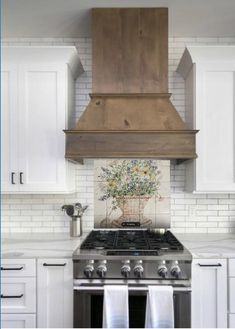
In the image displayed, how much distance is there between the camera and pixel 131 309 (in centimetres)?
220

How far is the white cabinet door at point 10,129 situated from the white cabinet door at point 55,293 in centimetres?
72

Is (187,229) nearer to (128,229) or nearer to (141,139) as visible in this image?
(128,229)

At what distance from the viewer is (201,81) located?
265 centimetres

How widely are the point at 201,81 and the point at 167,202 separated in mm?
1095

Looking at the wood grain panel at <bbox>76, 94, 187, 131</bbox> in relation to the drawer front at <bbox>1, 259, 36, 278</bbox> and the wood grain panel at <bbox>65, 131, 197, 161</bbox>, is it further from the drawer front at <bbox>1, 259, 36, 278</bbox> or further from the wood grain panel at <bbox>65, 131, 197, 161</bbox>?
the drawer front at <bbox>1, 259, 36, 278</bbox>

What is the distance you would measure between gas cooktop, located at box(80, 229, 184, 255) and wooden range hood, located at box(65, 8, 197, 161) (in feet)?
2.11

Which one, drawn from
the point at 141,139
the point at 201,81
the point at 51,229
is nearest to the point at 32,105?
the point at 141,139

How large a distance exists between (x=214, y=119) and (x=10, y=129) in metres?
1.62

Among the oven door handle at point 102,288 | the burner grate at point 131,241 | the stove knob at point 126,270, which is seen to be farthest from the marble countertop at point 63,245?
the stove knob at point 126,270

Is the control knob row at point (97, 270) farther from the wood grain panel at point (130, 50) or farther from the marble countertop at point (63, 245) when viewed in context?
the wood grain panel at point (130, 50)

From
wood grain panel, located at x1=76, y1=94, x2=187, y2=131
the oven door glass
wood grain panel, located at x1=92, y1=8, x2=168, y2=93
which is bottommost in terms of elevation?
the oven door glass

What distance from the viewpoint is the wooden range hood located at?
239 cm

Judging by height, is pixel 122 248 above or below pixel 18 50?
below

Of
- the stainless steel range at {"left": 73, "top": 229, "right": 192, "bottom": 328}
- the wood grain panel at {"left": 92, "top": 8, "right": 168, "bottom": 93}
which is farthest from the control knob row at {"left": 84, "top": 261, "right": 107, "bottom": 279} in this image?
the wood grain panel at {"left": 92, "top": 8, "right": 168, "bottom": 93}
